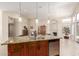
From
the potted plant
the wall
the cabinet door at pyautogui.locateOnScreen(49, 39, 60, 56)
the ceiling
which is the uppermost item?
the ceiling

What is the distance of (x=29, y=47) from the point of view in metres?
3.98

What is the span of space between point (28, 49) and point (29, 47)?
7cm

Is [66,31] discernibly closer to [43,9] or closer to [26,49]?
[43,9]

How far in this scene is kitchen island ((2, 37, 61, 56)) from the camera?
3758 mm

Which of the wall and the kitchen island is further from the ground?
the wall

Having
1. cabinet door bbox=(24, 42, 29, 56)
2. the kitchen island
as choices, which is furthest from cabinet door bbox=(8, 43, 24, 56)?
cabinet door bbox=(24, 42, 29, 56)

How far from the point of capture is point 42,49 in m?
4.15

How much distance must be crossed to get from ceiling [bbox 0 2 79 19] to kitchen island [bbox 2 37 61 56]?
2.44 feet

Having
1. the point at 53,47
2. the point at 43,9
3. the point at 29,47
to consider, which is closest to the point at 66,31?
the point at 43,9

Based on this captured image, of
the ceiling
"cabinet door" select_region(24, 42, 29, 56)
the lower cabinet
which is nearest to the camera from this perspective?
the ceiling

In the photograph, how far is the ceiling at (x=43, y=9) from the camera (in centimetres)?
354

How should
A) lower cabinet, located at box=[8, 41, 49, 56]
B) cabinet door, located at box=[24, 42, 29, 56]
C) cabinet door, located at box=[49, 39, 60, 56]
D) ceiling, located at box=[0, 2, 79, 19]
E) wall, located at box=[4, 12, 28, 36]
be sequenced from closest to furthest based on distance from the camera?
ceiling, located at box=[0, 2, 79, 19] < wall, located at box=[4, 12, 28, 36] < lower cabinet, located at box=[8, 41, 49, 56] < cabinet door, located at box=[24, 42, 29, 56] < cabinet door, located at box=[49, 39, 60, 56]

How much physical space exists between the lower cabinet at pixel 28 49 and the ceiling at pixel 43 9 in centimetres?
89

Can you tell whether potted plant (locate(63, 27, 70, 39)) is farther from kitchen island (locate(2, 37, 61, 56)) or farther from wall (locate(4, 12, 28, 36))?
wall (locate(4, 12, 28, 36))
